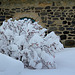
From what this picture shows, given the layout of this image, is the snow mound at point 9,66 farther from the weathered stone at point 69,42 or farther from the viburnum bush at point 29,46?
the weathered stone at point 69,42

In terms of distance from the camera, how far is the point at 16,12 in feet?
21.4

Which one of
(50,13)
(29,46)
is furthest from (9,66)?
(50,13)

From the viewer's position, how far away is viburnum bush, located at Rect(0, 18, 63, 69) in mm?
3119

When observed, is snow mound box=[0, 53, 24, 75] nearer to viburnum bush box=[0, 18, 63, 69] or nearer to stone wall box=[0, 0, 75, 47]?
viburnum bush box=[0, 18, 63, 69]

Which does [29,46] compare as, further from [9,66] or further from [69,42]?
[69,42]

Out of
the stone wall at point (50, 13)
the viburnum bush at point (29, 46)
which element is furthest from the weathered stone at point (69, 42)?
the viburnum bush at point (29, 46)

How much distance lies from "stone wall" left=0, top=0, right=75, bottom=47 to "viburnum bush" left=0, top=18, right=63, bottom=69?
3053 millimetres

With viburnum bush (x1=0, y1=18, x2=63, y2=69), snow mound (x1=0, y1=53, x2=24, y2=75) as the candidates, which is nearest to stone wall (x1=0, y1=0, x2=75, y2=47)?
viburnum bush (x1=0, y1=18, x2=63, y2=69)

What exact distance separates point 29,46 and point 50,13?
3584mm

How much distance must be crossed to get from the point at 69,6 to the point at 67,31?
103 cm

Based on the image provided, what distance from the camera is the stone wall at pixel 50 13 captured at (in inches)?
256

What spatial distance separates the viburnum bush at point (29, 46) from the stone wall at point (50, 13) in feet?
10.0

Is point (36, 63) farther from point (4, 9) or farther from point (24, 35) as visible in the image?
point (4, 9)

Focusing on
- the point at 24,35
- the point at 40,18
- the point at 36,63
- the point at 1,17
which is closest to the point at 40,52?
→ the point at 36,63
